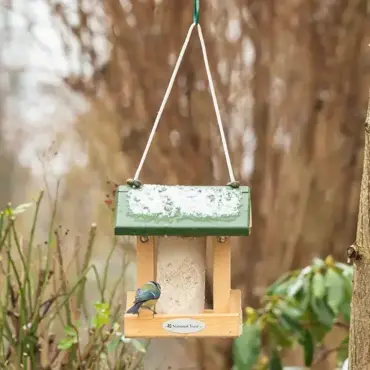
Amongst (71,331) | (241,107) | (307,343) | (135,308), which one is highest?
(241,107)

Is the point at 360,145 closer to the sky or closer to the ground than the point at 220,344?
closer to the sky

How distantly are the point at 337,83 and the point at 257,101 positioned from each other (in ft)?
0.78

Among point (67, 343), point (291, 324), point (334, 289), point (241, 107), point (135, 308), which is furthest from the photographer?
point (241, 107)

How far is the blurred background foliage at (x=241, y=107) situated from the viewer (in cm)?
183

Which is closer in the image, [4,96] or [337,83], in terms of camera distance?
[337,83]

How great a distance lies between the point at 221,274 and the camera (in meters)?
0.98

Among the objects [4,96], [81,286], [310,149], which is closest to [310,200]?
[310,149]

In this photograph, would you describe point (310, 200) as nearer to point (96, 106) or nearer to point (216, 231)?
point (96, 106)

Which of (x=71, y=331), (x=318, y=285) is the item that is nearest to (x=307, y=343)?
(x=318, y=285)

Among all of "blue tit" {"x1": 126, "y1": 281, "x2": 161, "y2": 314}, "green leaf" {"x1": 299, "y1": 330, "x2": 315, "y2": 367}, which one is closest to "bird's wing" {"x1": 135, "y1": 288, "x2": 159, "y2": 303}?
"blue tit" {"x1": 126, "y1": 281, "x2": 161, "y2": 314}

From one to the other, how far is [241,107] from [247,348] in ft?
2.45

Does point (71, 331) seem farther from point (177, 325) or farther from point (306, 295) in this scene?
point (306, 295)

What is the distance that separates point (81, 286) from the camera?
4.44 ft

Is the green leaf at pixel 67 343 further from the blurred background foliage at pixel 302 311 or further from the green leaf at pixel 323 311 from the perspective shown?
the green leaf at pixel 323 311
